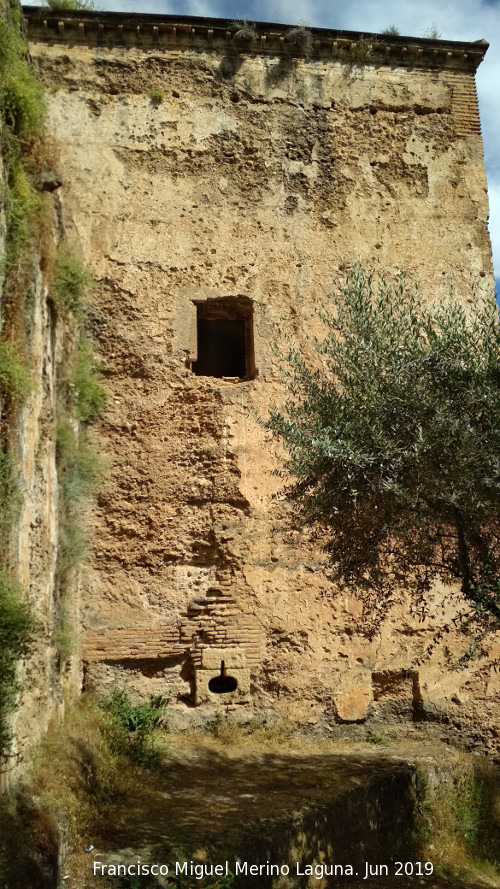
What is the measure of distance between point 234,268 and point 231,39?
283cm

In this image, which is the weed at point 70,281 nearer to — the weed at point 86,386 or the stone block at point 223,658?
the weed at point 86,386

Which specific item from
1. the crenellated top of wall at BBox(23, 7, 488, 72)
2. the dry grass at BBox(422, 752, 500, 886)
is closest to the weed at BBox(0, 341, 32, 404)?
the dry grass at BBox(422, 752, 500, 886)

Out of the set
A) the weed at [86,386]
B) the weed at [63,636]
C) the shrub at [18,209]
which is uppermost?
the shrub at [18,209]

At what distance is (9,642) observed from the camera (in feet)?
15.2

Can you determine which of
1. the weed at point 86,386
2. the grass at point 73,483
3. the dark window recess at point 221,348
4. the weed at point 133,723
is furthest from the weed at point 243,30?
the weed at point 133,723

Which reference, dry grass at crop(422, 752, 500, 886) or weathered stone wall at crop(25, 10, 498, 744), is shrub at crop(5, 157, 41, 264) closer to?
weathered stone wall at crop(25, 10, 498, 744)

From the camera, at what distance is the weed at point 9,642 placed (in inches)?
181

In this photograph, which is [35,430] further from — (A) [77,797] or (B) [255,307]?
(B) [255,307]

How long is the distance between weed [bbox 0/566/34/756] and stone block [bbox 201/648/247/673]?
318cm

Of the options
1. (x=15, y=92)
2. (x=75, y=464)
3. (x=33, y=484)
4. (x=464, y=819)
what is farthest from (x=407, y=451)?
(x=15, y=92)

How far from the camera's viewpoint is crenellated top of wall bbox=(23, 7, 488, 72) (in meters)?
9.01

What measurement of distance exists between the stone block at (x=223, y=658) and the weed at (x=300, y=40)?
7.01 meters

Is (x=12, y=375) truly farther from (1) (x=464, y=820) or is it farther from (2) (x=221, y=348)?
(1) (x=464, y=820)

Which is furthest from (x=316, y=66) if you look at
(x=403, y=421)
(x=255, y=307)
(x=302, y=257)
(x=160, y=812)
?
(x=160, y=812)
